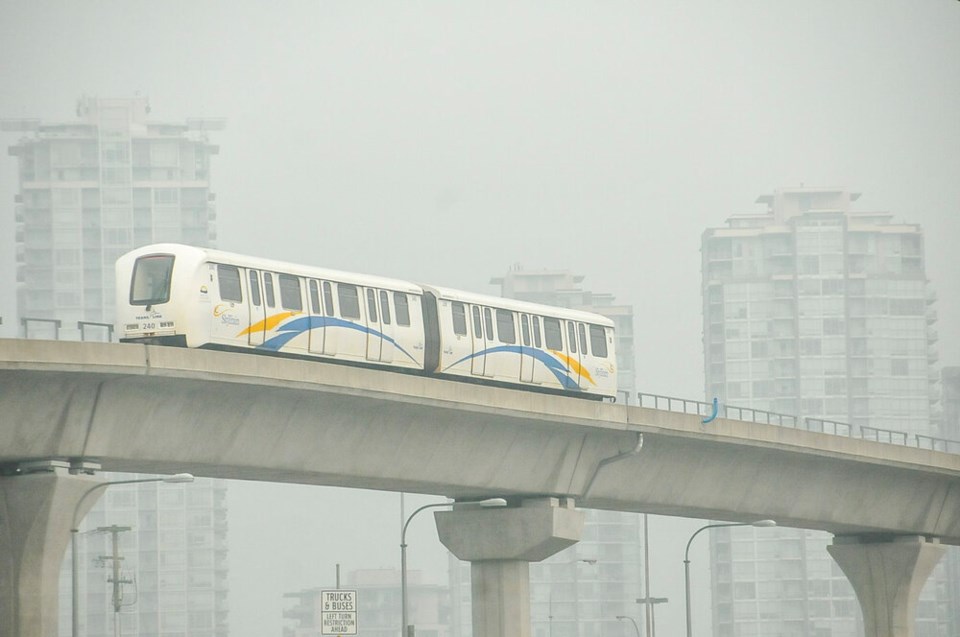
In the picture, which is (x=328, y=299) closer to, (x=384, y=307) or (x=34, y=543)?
(x=384, y=307)

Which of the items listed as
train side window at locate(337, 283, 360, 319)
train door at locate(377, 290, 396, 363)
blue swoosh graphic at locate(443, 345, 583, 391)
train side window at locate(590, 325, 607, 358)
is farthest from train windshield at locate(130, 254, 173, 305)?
train side window at locate(590, 325, 607, 358)

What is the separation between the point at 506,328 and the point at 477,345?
1.83 meters

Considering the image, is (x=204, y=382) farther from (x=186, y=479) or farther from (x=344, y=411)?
(x=344, y=411)

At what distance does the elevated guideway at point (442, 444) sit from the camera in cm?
4203

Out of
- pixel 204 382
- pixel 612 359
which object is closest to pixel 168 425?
pixel 204 382

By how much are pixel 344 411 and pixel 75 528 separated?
8582mm

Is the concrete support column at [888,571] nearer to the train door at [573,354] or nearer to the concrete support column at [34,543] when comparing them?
the train door at [573,354]

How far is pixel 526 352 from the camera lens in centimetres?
5684

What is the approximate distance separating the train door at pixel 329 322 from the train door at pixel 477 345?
6278 mm

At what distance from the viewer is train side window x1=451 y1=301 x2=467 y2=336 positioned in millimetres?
54250

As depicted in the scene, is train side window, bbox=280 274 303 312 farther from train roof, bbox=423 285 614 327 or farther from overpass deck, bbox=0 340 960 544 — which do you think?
train roof, bbox=423 285 614 327

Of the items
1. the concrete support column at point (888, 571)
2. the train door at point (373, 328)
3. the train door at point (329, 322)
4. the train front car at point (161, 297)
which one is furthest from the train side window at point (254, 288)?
the concrete support column at point (888, 571)

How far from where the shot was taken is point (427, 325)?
53344 millimetres

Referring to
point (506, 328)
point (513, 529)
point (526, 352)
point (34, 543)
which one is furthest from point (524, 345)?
point (34, 543)
